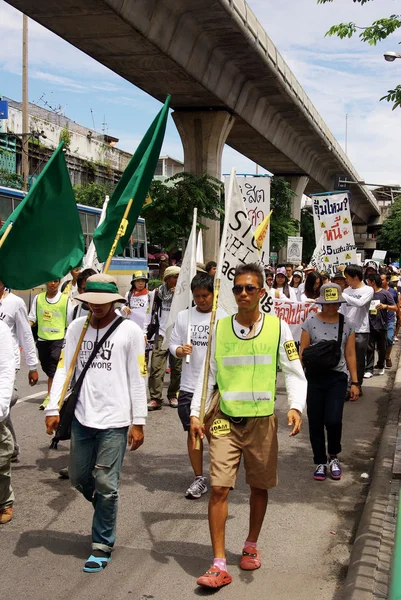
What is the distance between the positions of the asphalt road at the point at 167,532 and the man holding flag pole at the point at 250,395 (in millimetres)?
394

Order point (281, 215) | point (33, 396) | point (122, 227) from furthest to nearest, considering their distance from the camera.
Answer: point (281, 215), point (33, 396), point (122, 227)

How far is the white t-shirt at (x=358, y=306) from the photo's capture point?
9859mm

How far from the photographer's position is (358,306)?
9.90 meters

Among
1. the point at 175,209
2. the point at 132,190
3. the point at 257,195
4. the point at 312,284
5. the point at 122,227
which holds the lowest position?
the point at 312,284

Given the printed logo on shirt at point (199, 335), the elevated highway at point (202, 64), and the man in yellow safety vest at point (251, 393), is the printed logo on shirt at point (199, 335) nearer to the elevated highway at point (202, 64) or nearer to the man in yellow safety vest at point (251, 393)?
the man in yellow safety vest at point (251, 393)

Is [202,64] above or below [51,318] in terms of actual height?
above

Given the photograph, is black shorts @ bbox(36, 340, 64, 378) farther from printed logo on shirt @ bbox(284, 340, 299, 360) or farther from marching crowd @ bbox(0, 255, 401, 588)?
printed logo on shirt @ bbox(284, 340, 299, 360)

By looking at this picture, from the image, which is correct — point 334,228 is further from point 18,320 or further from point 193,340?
point 18,320

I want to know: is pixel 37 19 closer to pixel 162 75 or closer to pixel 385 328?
pixel 162 75

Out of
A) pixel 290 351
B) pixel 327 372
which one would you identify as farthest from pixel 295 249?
pixel 290 351

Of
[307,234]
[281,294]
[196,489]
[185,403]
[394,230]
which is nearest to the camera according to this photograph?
[196,489]

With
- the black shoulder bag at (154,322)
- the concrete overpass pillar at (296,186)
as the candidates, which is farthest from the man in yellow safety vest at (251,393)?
the concrete overpass pillar at (296,186)

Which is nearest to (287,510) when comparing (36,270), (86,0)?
(36,270)

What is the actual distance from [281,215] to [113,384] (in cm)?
3749
